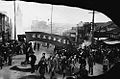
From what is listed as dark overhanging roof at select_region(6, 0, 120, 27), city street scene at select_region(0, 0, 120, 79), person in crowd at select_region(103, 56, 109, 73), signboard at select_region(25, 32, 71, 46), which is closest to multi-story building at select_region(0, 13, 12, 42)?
city street scene at select_region(0, 0, 120, 79)

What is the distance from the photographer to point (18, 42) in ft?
3.68

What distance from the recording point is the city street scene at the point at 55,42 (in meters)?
1.11

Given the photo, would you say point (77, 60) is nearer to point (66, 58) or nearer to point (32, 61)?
point (66, 58)

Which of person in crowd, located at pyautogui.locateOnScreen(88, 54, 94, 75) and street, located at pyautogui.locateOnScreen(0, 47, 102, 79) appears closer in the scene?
street, located at pyautogui.locateOnScreen(0, 47, 102, 79)

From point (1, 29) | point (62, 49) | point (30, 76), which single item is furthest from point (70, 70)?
point (1, 29)

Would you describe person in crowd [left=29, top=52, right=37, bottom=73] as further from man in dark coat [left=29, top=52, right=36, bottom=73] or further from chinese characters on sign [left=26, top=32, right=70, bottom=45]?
chinese characters on sign [left=26, top=32, right=70, bottom=45]

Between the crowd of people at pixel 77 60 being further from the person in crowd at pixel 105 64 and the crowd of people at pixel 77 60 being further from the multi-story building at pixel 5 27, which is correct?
the multi-story building at pixel 5 27

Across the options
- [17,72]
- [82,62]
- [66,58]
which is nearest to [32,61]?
[17,72]

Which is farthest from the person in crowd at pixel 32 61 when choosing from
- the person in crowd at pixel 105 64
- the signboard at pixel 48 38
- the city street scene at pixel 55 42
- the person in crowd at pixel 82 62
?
the person in crowd at pixel 105 64

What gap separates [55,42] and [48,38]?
0.17 feet

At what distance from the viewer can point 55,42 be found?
1.17m

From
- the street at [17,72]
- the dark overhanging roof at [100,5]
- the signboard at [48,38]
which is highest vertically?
the dark overhanging roof at [100,5]

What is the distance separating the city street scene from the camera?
111cm

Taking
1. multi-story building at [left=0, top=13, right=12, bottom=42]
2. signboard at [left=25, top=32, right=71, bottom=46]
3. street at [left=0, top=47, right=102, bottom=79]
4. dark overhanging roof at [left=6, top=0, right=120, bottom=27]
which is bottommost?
street at [left=0, top=47, right=102, bottom=79]
